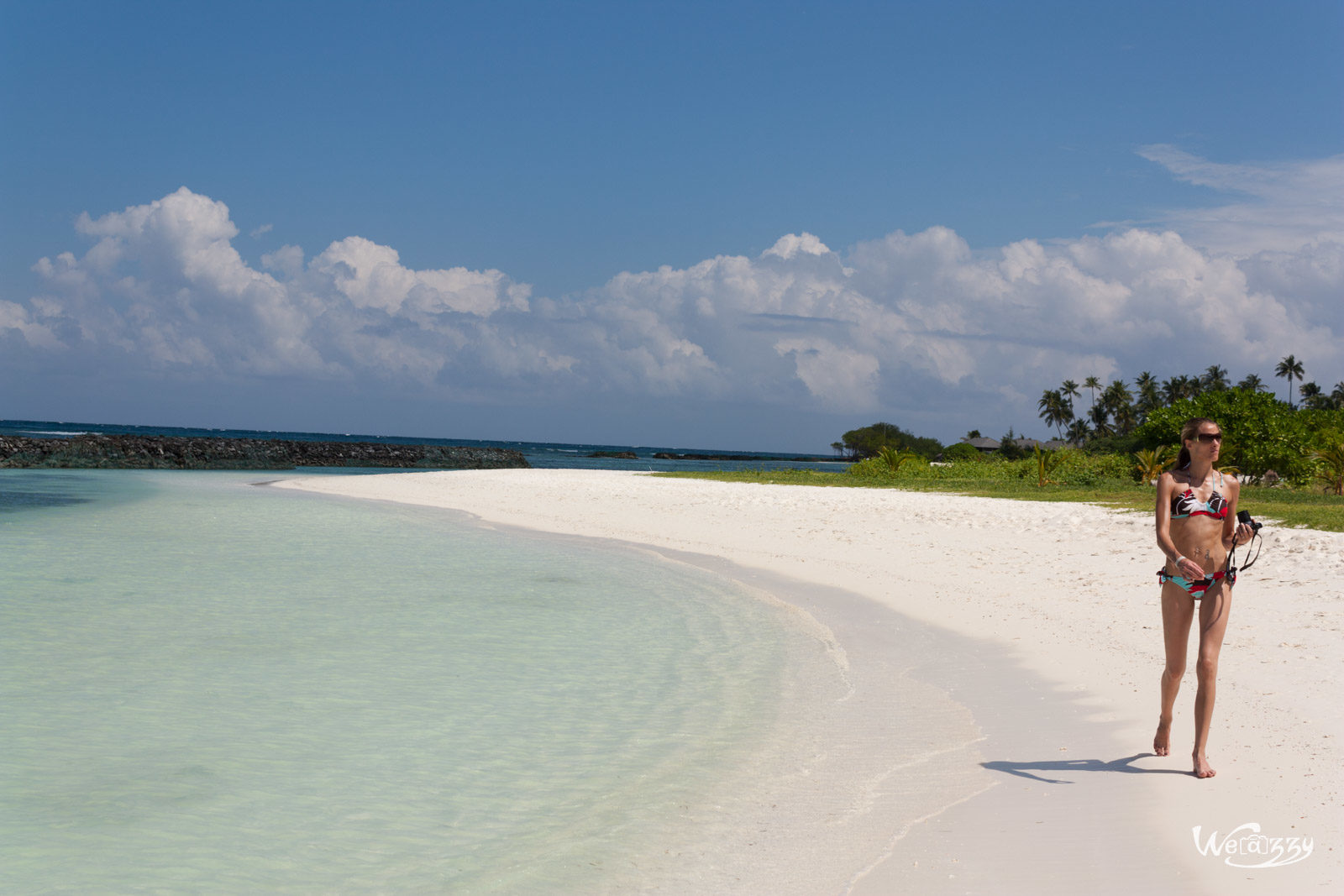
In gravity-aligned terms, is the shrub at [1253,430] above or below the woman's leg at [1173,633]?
above

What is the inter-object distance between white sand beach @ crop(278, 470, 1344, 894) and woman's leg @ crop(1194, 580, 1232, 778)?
0.97ft

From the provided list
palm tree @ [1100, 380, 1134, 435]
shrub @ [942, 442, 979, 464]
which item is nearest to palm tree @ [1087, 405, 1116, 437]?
palm tree @ [1100, 380, 1134, 435]

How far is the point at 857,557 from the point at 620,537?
617cm

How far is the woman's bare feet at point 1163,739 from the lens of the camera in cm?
563

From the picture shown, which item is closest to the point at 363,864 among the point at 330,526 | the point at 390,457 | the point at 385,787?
the point at 385,787

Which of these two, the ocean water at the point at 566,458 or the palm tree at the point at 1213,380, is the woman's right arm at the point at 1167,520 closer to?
the ocean water at the point at 566,458

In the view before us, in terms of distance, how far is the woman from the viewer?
16.7ft

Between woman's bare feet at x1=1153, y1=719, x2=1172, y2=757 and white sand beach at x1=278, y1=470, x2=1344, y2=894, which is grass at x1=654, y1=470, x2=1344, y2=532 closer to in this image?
white sand beach at x1=278, y1=470, x2=1344, y2=894

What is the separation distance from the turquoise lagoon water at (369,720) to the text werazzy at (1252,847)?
2.48 meters

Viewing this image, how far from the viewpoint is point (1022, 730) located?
6500mm

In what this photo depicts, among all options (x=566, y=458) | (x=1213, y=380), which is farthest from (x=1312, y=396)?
(x=566, y=458)

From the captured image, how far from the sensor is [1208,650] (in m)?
5.12

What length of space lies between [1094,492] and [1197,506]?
23.2m

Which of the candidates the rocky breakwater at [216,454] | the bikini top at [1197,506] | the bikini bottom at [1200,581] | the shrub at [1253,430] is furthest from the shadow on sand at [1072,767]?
the rocky breakwater at [216,454]
